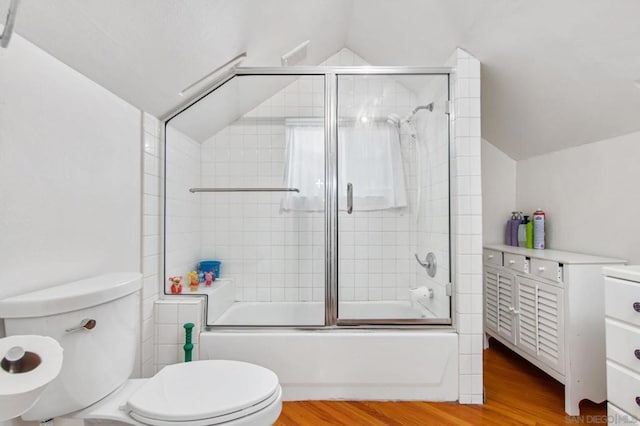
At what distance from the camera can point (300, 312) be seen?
2273 mm

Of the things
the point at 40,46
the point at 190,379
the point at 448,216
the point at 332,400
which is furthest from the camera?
the point at 448,216

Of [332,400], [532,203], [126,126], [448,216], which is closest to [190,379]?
[332,400]

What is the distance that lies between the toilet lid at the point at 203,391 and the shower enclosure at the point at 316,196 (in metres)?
0.63

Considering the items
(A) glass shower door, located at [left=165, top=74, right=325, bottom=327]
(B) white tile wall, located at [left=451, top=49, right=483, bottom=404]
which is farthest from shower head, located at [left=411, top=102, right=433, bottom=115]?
(A) glass shower door, located at [left=165, top=74, right=325, bottom=327]

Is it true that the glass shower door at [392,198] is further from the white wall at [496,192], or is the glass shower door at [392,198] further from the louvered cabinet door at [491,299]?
the white wall at [496,192]

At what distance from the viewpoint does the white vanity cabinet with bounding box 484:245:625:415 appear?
168 centimetres

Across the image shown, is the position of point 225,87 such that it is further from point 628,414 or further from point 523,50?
point 628,414

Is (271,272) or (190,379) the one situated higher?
(271,272)

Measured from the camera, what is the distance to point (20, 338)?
0.81 m

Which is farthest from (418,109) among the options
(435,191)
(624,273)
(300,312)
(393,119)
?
(300,312)

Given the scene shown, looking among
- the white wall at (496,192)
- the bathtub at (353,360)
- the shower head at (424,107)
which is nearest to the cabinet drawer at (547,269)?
the bathtub at (353,360)

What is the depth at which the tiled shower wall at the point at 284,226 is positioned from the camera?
2240mm

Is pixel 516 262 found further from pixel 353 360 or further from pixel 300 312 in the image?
pixel 300 312

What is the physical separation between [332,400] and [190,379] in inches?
34.8
